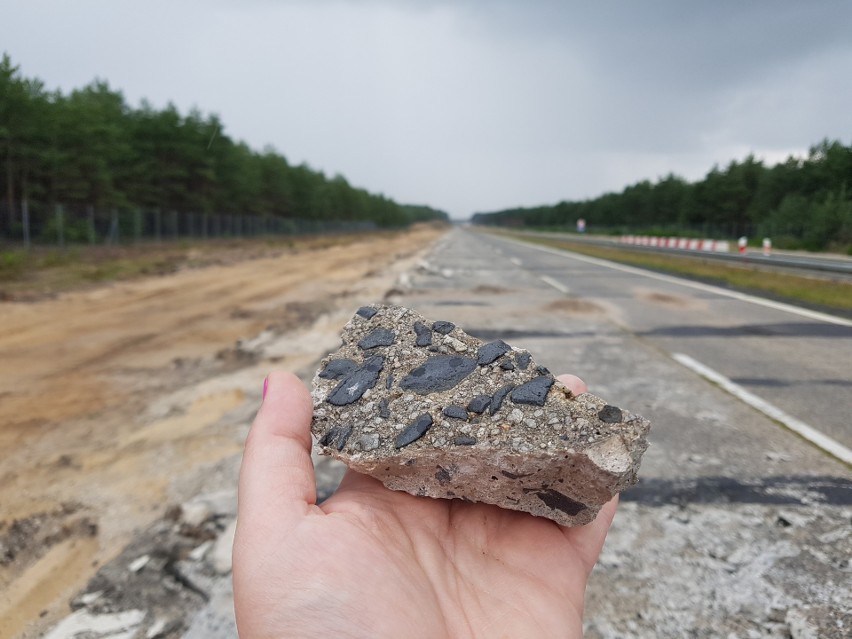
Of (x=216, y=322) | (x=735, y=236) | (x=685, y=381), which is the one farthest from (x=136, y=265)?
(x=735, y=236)

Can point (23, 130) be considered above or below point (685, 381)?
above

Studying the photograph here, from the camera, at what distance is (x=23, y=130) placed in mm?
20297

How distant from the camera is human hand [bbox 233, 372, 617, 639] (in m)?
1.53

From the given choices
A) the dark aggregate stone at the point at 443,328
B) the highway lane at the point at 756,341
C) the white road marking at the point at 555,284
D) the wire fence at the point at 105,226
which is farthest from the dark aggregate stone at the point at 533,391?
the wire fence at the point at 105,226

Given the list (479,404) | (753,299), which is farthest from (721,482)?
(753,299)

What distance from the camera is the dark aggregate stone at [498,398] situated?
1.97 m

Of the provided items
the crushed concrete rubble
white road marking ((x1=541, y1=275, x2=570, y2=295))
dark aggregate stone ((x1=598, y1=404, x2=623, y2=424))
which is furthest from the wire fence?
dark aggregate stone ((x1=598, y1=404, x2=623, y2=424))

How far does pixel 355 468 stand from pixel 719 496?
2.55m

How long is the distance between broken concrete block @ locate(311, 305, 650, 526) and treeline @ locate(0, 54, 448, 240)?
482 cm

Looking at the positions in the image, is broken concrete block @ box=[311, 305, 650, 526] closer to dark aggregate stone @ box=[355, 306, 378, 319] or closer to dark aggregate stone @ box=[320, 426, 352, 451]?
dark aggregate stone @ box=[320, 426, 352, 451]

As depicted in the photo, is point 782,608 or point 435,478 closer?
point 435,478

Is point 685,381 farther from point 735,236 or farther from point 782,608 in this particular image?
point 735,236

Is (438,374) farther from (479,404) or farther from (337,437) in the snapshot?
(337,437)

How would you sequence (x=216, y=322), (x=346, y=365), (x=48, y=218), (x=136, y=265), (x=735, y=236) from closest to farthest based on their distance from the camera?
1. (x=346, y=365)
2. (x=216, y=322)
3. (x=136, y=265)
4. (x=48, y=218)
5. (x=735, y=236)
